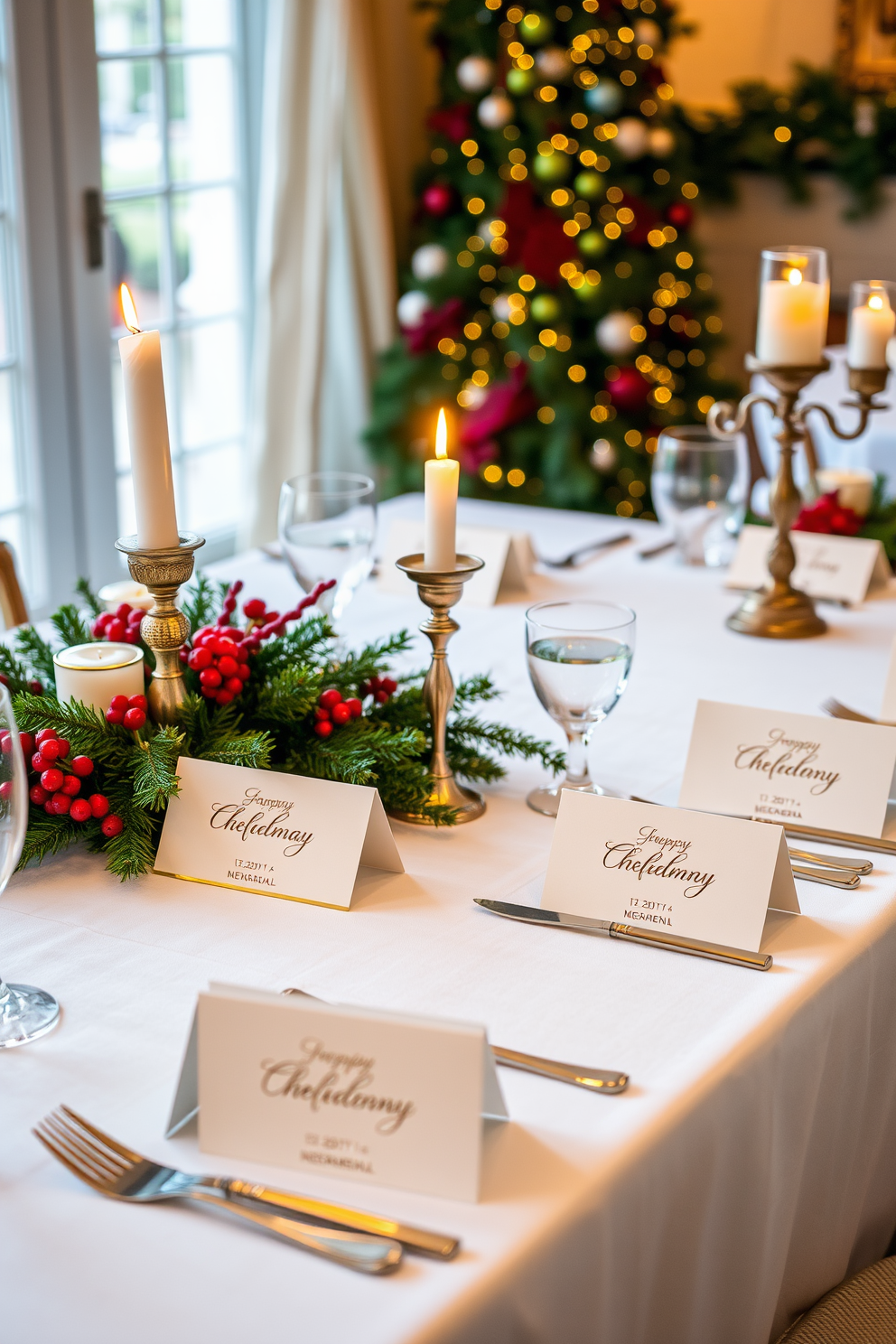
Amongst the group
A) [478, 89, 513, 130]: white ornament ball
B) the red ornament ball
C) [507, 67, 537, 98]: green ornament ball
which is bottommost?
the red ornament ball

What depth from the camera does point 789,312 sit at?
1.48 m

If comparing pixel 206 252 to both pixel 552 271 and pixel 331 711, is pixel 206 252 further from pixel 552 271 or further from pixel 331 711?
pixel 331 711

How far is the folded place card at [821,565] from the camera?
170 centimetres

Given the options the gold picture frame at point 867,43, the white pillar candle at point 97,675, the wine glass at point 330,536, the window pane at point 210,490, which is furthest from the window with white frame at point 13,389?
the gold picture frame at point 867,43

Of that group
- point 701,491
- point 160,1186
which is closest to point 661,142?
point 701,491

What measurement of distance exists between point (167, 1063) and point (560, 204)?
3218 millimetres

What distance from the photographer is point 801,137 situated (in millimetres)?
4227

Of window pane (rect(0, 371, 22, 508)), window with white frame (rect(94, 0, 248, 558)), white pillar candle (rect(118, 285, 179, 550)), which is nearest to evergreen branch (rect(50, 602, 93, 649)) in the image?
white pillar candle (rect(118, 285, 179, 550))

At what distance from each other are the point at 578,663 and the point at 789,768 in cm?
20

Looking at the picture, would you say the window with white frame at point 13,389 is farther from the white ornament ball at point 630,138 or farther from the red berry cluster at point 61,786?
the red berry cluster at point 61,786

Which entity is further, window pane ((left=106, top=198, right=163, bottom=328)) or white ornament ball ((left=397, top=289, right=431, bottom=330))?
white ornament ball ((left=397, top=289, right=431, bottom=330))

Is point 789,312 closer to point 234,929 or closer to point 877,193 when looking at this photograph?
point 234,929

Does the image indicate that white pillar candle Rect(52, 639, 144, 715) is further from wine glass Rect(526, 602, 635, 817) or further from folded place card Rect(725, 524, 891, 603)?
folded place card Rect(725, 524, 891, 603)

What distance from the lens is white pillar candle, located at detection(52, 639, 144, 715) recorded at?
104 cm
